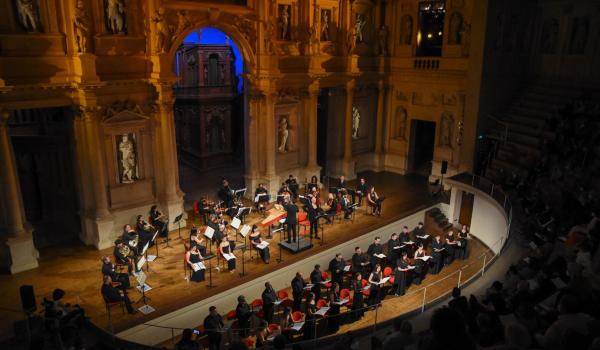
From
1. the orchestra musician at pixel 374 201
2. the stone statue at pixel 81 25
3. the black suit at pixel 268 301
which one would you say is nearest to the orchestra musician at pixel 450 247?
the orchestra musician at pixel 374 201

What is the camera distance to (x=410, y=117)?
24.2 metres

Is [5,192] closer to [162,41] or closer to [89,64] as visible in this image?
[89,64]

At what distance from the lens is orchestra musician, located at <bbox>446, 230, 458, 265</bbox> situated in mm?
16734

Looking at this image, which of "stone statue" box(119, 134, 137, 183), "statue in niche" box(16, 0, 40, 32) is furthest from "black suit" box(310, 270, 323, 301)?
"statue in niche" box(16, 0, 40, 32)

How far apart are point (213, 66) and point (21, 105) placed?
482 inches

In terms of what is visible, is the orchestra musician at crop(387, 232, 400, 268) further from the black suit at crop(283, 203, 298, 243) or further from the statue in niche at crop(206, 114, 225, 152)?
the statue in niche at crop(206, 114, 225, 152)

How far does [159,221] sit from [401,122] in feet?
47.3

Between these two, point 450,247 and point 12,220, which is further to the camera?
point 450,247

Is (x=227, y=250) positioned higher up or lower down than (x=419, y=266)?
higher up

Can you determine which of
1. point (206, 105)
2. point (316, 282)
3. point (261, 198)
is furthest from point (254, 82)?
point (316, 282)

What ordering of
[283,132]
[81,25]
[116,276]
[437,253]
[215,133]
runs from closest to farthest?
[116,276] → [81,25] → [437,253] → [283,132] → [215,133]

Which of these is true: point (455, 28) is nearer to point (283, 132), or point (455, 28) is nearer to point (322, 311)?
Answer: point (283, 132)

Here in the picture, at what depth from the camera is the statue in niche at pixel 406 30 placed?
76.6ft

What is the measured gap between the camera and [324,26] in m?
21.1
